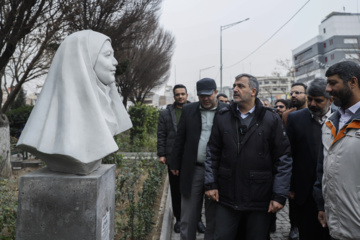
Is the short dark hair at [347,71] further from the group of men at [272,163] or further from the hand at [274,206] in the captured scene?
the hand at [274,206]

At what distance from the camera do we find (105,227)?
2.68m

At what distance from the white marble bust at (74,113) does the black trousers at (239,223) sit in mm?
1274

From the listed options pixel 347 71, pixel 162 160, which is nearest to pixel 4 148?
pixel 162 160

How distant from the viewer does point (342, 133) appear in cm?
225

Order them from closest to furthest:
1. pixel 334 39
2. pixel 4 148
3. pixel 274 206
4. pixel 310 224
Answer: pixel 274 206 → pixel 310 224 → pixel 4 148 → pixel 334 39

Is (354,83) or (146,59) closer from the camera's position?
(354,83)

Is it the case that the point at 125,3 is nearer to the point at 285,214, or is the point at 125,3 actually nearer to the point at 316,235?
the point at 285,214

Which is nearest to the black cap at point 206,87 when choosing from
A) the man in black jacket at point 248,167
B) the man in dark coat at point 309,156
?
the man in black jacket at point 248,167

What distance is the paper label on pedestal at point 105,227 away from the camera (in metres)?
2.61

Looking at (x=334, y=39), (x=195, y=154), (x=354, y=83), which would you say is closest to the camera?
(x=354, y=83)

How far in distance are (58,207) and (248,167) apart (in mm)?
1634

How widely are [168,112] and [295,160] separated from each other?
87.6 inches

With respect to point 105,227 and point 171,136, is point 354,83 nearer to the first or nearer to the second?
point 105,227

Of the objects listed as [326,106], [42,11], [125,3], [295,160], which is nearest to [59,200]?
[295,160]
